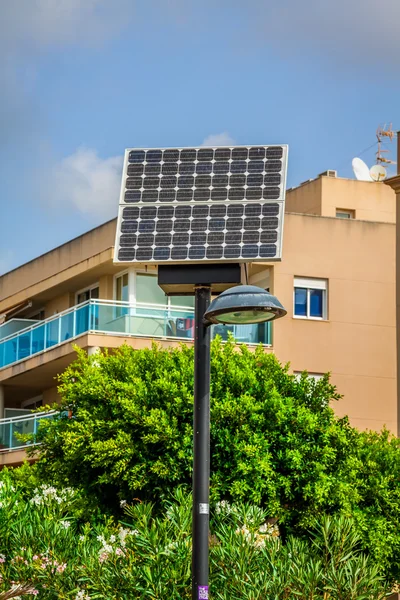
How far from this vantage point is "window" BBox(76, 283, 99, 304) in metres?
41.7

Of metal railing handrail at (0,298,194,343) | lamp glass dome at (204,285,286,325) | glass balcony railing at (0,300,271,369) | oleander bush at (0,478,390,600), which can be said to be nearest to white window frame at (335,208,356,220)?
glass balcony railing at (0,300,271,369)

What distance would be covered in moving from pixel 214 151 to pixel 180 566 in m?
4.51

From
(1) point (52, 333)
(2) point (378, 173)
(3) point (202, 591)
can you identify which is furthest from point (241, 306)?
(2) point (378, 173)

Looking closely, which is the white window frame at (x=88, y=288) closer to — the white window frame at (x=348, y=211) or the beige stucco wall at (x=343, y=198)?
the beige stucco wall at (x=343, y=198)

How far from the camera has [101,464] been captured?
2497 cm

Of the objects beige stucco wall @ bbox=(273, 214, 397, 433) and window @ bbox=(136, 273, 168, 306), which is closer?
window @ bbox=(136, 273, 168, 306)

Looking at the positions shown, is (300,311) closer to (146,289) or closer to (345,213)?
(146,289)

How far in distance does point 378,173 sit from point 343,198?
2502 millimetres

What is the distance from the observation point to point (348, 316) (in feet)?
134

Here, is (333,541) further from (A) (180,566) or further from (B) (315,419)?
(B) (315,419)

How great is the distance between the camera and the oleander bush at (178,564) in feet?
47.7

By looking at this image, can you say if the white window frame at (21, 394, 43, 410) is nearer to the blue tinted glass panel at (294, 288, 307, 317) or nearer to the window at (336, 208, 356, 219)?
the blue tinted glass panel at (294, 288, 307, 317)

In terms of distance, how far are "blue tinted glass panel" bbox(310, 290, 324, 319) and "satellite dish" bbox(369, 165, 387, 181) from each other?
11.1 m

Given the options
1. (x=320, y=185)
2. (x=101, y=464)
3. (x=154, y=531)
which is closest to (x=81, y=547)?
(x=154, y=531)
